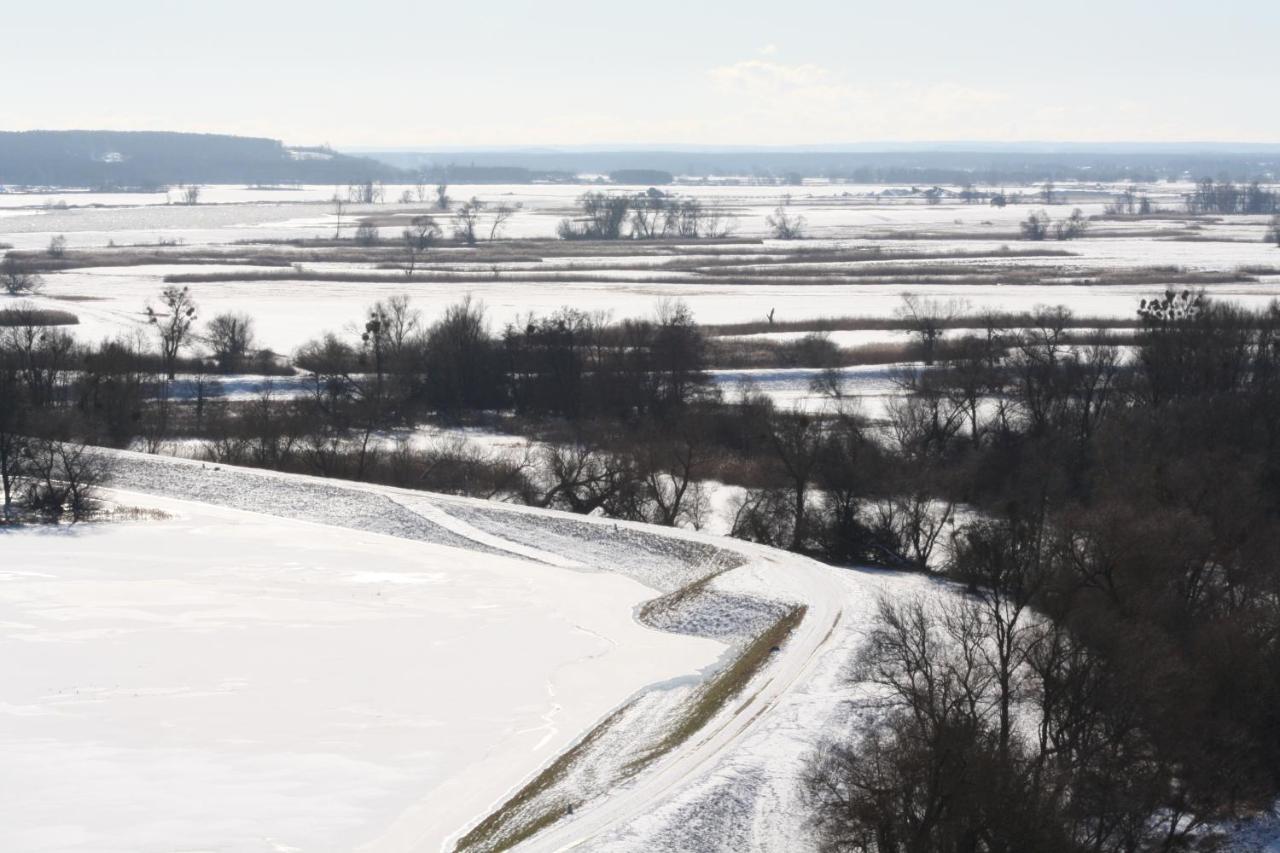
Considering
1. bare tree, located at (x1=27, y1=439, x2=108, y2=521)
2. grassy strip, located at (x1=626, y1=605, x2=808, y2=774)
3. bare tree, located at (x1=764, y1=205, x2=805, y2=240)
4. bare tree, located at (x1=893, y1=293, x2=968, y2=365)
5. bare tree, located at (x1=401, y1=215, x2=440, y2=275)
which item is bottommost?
grassy strip, located at (x1=626, y1=605, x2=808, y2=774)

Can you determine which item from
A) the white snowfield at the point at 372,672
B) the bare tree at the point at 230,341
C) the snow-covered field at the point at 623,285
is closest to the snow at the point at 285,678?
the white snowfield at the point at 372,672

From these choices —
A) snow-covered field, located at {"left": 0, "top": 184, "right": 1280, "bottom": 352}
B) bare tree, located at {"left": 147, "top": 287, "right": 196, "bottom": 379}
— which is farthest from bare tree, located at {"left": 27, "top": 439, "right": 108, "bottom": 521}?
snow-covered field, located at {"left": 0, "top": 184, "right": 1280, "bottom": 352}

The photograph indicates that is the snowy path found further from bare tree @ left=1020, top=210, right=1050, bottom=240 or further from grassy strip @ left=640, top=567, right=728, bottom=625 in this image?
bare tree @ left=1020, top=210, right=1050, bottom=240

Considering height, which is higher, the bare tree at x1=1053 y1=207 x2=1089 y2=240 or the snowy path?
the bare tree at x1=1053 y1=207 x2=1089 y2=240

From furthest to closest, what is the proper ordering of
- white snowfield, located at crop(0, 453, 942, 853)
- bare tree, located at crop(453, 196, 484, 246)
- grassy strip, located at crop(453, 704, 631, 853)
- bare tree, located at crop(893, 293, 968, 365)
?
bare tree, located at crop(453, 196, 484, 246), bare tree, located at crop(893, 293, 968, 365), white snowfield, located at crop(0, 453, 942, 853), grassy strip, located at crop(453, 704, 631, 853)

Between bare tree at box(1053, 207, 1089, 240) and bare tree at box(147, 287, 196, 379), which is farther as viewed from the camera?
bare tree at box(1053, 207, 1089, 240)

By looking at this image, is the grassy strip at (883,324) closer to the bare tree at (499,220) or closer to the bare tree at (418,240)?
the bare tree at (418,240)
